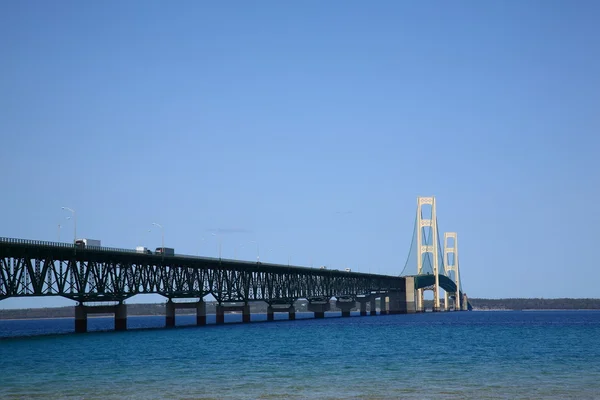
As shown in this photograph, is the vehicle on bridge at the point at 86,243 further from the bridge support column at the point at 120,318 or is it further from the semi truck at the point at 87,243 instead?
the bridge support column at the point at 120,318

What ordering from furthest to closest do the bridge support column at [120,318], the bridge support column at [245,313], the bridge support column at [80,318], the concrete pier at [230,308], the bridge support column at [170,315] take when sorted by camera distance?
the bridge support column at [245,313] → the concrete pier at [230,308] → the bridge support column at [170,315] → the bridge support column at [120,318] → the bridge support column at [80,318]

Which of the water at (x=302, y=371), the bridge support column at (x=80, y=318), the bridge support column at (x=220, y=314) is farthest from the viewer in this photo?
the bridge support column at (x=220, y=314)

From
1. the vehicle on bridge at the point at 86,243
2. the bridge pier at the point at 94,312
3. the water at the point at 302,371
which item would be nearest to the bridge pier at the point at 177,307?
the bridge pier at the point at 94,312

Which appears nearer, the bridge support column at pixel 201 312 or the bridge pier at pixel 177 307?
the bridge pier at pixel 177 307

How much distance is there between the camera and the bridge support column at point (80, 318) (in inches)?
4581

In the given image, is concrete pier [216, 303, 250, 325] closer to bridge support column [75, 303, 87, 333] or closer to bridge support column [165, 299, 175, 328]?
bridge support column [165, 299, 175, 328]

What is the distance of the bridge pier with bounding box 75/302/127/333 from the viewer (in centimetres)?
11588

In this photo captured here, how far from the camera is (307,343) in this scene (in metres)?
89.9

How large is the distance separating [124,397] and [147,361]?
23.6m

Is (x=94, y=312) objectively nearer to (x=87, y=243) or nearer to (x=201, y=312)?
(x=87, y=243)

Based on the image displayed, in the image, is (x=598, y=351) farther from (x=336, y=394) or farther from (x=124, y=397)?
(x=124, y=397)

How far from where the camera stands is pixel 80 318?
388 ft

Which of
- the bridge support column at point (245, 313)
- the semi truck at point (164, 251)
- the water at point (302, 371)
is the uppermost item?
the semi truck at point (164, 251)

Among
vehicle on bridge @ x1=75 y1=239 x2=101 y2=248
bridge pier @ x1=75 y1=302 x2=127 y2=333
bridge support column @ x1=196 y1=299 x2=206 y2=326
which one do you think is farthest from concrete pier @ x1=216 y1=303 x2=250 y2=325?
vehicle on bridge @ x1=75 y1=239 x2=101 y2=248
